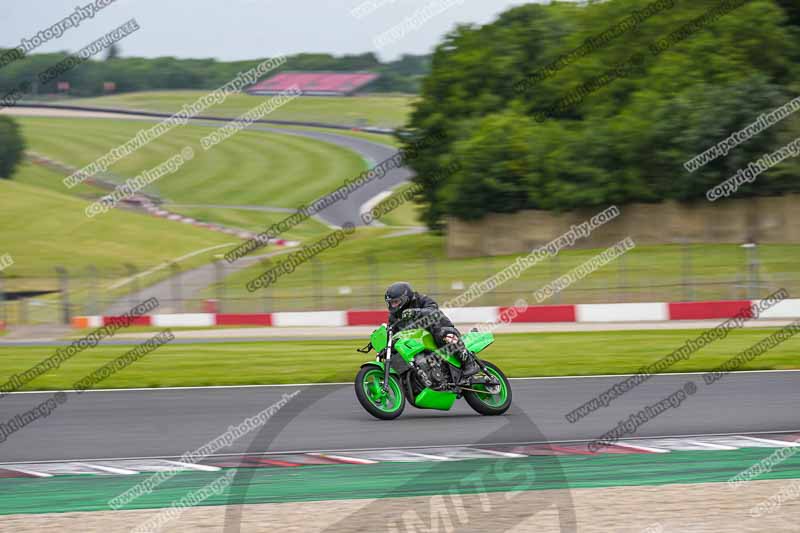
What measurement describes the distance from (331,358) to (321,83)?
4345 inches

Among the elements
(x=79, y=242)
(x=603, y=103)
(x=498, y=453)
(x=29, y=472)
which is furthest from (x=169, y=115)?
(x=498, y=453)

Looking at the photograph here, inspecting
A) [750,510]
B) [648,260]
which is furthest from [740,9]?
[750,510]

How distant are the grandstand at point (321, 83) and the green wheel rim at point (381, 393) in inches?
4327

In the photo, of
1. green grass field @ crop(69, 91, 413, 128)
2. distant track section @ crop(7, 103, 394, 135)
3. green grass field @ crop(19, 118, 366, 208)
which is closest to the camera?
green grass field @ crop(19, 118, 366, 208)

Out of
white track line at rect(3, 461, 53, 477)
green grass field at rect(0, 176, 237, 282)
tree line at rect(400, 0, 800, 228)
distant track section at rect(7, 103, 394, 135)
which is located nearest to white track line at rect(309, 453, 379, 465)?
white track line at rect(3, 461, 53, 477)

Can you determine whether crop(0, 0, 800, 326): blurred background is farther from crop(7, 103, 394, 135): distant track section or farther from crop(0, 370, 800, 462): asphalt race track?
crop(7, 103, 394, 135): distant track section

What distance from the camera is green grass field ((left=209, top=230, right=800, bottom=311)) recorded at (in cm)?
2730

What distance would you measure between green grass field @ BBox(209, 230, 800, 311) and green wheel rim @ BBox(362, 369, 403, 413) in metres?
16.1

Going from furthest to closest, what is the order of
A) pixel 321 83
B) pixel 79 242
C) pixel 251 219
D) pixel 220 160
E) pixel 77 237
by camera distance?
pixel 321 83 → pixel 220 160 → pixel 251 219 → pixel 77 237 → pixel 79 242

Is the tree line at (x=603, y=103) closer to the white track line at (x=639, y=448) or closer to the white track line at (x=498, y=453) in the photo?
the white track line at (x=639, y=448)

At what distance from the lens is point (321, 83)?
12775 centimetres

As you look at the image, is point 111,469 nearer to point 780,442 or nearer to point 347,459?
point 347,459

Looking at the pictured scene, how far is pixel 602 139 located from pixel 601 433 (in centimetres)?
2832

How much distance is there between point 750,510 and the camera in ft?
24.9
